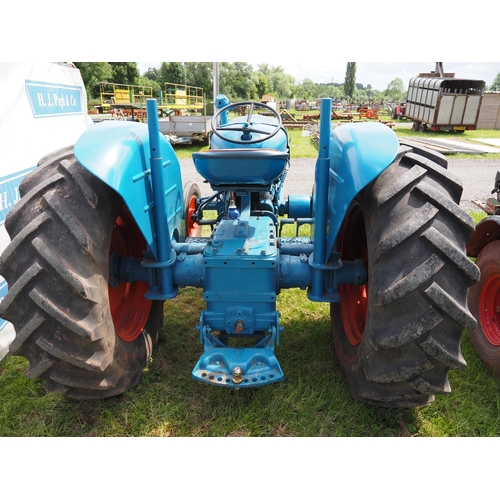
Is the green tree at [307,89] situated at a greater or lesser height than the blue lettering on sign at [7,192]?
lesser

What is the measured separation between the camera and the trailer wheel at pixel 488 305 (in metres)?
2.65

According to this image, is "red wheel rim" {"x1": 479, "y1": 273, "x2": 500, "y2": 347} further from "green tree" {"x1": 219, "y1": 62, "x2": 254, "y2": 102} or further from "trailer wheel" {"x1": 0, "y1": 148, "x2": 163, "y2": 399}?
"green tree" {"x1": 219, "y1": 62, "x2": 254, "y2": 102}

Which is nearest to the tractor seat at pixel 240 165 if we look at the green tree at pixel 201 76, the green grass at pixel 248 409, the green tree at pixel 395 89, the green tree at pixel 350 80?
the green grass at pixel 248 409

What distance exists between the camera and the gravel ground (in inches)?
301

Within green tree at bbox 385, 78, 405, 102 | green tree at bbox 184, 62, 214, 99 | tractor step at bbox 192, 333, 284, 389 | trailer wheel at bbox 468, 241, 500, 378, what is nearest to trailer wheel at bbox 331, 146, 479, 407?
tractor step at bbox 192, 333, 284, 389

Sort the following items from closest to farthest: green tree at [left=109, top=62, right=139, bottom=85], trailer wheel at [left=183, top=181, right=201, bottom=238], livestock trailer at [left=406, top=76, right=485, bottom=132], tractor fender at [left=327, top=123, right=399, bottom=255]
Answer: tractor fender at [left=327, top=123, right=399, bottom=255] → trailer wheel at [left=183, top=181, right=201, bottom=238] → livestock trailer at [left=406, top=76, right=485, bottom=132] → green tree at [left=109, top=62, right=139, bottom=85]

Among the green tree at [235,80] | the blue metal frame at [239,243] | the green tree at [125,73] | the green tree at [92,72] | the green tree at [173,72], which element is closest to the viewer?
the blue metal frame at [239,243]

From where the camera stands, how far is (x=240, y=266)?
2.28 meters

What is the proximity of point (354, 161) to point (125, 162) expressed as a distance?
3.64 ft

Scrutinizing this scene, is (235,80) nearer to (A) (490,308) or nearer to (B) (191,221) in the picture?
(B) (191,221)

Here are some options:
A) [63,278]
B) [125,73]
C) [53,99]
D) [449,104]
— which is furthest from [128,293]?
[125,73]

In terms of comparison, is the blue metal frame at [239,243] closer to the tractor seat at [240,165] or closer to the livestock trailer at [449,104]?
the tractor seat at [240,165]

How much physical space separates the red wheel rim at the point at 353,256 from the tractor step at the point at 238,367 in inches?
24.5

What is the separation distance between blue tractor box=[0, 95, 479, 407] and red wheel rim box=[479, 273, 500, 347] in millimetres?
917
